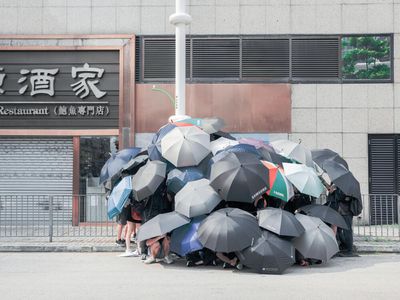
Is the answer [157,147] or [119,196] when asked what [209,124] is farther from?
[119,196]

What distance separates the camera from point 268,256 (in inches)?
338

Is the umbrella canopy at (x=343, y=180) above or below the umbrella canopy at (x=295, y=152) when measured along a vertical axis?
below

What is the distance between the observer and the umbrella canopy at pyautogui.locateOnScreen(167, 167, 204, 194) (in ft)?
33.1

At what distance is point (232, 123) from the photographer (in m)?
16.0

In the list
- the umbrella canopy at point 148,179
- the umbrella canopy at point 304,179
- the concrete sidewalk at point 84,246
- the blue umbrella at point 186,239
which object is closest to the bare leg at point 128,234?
the concrete sidewalk at point 84,246

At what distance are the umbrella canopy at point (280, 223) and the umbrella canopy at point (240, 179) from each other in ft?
1.23

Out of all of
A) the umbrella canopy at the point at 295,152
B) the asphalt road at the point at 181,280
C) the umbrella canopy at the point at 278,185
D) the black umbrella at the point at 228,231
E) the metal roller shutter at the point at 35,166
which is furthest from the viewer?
the metal roller shutter at the point at 35,166

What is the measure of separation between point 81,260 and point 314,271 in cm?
471

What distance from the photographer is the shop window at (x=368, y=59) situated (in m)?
16.2

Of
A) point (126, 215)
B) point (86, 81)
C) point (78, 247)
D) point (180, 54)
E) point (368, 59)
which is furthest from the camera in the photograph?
point (86, 81)

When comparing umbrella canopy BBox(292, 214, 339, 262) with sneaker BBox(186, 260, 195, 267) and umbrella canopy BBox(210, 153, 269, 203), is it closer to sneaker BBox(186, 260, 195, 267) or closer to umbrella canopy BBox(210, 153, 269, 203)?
umbrella canopy BBox(210, 153, 269, 203)

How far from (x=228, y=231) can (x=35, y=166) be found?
9.74 meters

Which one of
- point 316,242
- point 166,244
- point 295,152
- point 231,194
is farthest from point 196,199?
point 295,152

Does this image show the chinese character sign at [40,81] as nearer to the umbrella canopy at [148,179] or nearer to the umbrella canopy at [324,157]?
the umbrella canopy at [148,179]
